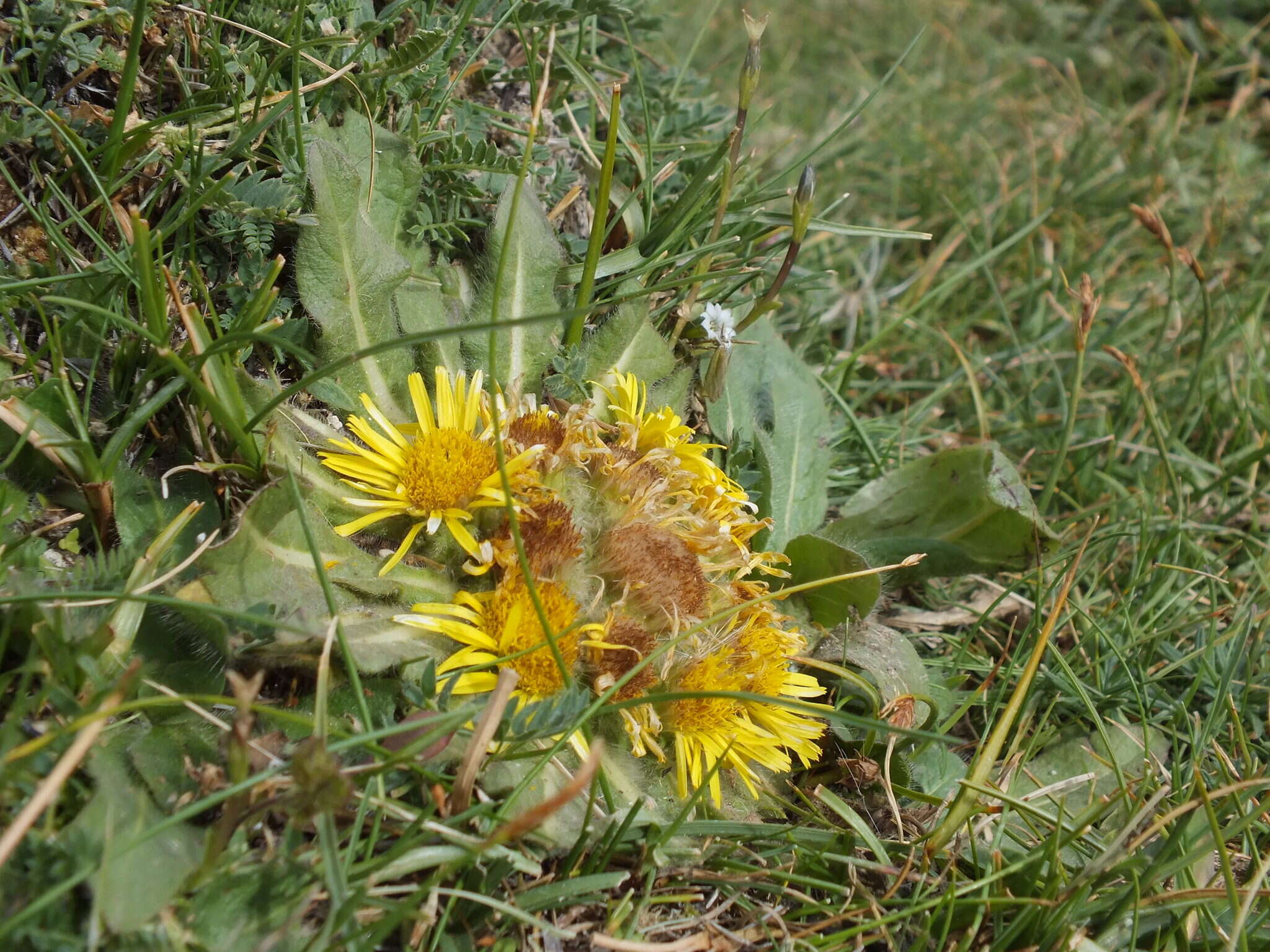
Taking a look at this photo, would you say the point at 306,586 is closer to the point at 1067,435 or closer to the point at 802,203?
A: the point at 802,203

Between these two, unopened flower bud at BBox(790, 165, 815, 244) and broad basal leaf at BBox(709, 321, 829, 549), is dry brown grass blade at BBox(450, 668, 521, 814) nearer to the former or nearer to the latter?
broad basal leaf at BBox(709, 321, 829, 549)

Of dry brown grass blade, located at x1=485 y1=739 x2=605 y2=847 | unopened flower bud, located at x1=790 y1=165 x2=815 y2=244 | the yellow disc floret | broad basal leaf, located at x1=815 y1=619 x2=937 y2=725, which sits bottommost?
broad basal leaf, located at x1=815 y1=619 x2=937 y2=725

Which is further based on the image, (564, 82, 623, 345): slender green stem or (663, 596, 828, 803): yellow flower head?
(564, 82, 623, 345): slender green stem

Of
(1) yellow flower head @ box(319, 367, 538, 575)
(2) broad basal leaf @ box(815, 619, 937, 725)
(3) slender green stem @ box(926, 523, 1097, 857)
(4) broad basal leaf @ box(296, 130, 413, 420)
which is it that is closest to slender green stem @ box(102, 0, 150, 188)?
(4) broad basal leaf @ box(296, 130, 413, 420)

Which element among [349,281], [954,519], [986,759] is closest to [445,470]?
[349,281]

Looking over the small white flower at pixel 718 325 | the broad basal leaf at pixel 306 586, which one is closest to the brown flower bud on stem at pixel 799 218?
the small white flower at pixel 718 325

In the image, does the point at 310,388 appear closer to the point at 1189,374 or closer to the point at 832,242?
the point at 832,242

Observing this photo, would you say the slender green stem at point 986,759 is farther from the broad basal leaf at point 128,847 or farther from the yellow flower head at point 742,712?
the broad basal leaf at point 128,847
